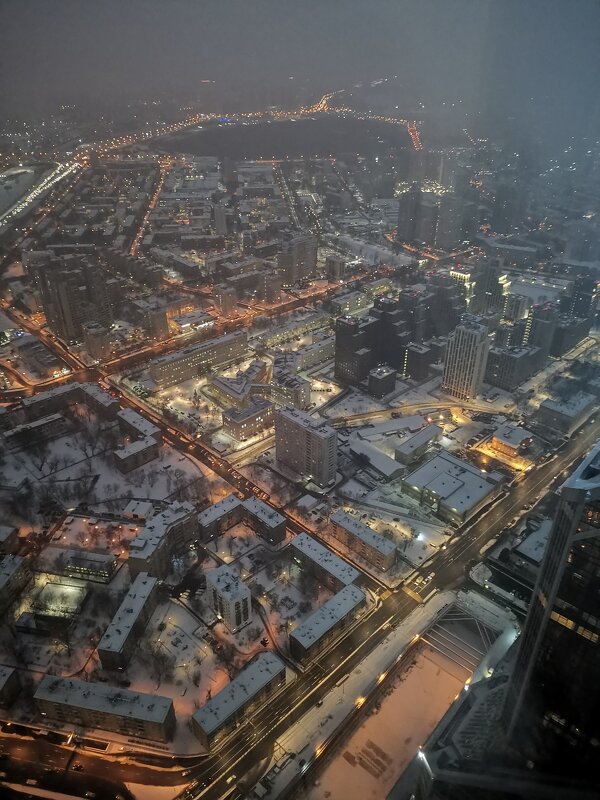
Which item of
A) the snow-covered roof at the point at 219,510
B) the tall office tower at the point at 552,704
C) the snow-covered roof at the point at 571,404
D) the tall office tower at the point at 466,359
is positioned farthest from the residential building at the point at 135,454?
the snow-covered roof at the point at 571,404

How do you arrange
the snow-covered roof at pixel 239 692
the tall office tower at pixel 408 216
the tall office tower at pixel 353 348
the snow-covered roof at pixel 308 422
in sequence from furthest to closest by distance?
the tall office tower at pixel 408 216 < the tall office tower at pixel 353 348 < the snow-covered roof at pixel 308 422 < the snow-covered roof at pixel 239 692

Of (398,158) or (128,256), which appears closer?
(128,256)

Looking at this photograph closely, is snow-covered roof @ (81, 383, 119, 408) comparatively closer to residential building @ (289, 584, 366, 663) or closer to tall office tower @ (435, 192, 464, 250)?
residential building @ (289, 584, 366, 663)

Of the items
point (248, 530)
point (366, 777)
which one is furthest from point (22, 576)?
point (366, 777)

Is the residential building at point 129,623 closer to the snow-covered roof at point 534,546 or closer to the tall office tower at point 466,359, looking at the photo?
the snow-covered roof at point 534,546

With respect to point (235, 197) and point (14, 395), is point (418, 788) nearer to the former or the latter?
point (14, 395)

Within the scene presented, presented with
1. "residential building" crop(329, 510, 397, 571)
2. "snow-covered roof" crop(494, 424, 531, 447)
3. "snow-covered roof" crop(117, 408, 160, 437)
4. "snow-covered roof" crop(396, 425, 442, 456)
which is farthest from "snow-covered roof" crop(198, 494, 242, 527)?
"snow-covered roof" crop(494, 424, 531, 447)
